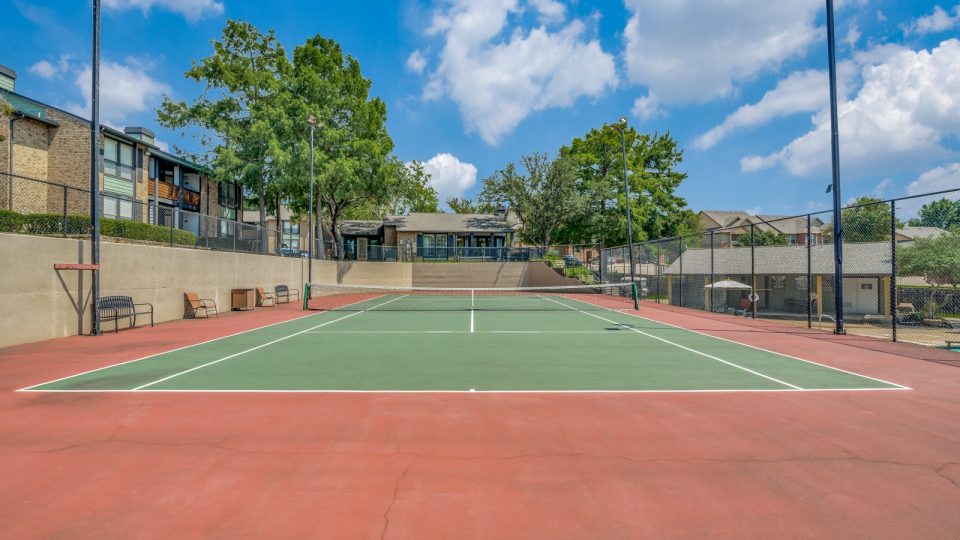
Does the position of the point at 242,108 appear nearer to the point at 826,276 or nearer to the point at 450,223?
the point at 450,223

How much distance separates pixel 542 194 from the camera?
49938 mm

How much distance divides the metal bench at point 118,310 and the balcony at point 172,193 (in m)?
24.7

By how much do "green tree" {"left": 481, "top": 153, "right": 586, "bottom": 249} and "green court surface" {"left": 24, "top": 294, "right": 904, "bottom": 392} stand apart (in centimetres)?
3476

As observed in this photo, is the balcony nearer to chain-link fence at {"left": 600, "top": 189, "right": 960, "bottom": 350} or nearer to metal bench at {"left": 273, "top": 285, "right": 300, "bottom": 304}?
metal bench at {"left": 273, "top": 285, "right": 300, "bottom": 304}

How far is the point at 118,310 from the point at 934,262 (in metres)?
37.0

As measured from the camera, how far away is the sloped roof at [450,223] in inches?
2085

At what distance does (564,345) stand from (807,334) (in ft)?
27.8

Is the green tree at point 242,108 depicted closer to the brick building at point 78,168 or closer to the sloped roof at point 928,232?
the brick building at point 78,168

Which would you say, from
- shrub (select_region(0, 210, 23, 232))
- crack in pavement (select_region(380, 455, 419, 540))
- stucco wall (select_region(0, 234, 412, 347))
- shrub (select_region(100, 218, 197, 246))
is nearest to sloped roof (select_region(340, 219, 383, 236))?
stucco wall (select_region(0, 234, 412, 347))

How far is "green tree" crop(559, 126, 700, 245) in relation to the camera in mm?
52312

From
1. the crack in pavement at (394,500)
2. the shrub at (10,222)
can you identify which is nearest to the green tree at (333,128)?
the shrub at (10,222)

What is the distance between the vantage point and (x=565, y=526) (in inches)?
146

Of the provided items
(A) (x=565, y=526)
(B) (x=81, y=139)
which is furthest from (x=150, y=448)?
(B) (x=81, y=139)

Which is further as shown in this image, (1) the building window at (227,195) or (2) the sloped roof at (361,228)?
(2) the sloped roof at (361,228)
